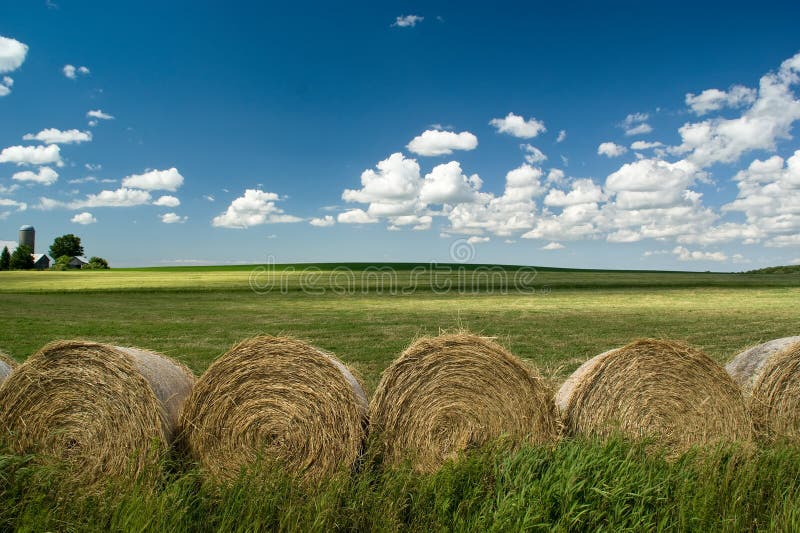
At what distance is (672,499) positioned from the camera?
3980 millimetres

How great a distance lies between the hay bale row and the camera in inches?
177

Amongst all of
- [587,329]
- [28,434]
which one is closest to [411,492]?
[28,434]

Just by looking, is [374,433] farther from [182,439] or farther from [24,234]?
[24,234]

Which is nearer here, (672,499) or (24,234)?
(672,499)

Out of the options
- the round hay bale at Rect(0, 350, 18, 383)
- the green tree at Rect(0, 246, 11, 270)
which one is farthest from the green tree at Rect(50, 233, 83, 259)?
the round hay bale at Rect(0, 350, 18, 383)

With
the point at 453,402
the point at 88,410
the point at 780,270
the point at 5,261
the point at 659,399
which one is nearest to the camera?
the point at 88,410

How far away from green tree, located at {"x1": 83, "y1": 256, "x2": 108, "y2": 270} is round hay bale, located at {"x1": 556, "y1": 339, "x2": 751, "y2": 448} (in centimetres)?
9621

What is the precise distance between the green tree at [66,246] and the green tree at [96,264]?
22.1 meters

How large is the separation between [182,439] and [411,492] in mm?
2090

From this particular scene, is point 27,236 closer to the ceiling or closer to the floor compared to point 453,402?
closer to the ceiling

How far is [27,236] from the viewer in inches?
4651

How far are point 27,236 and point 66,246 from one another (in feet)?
53.7

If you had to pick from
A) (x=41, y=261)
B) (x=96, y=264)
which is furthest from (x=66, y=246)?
(x=96, y=264)

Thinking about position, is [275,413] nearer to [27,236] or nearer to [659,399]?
[659,399]
